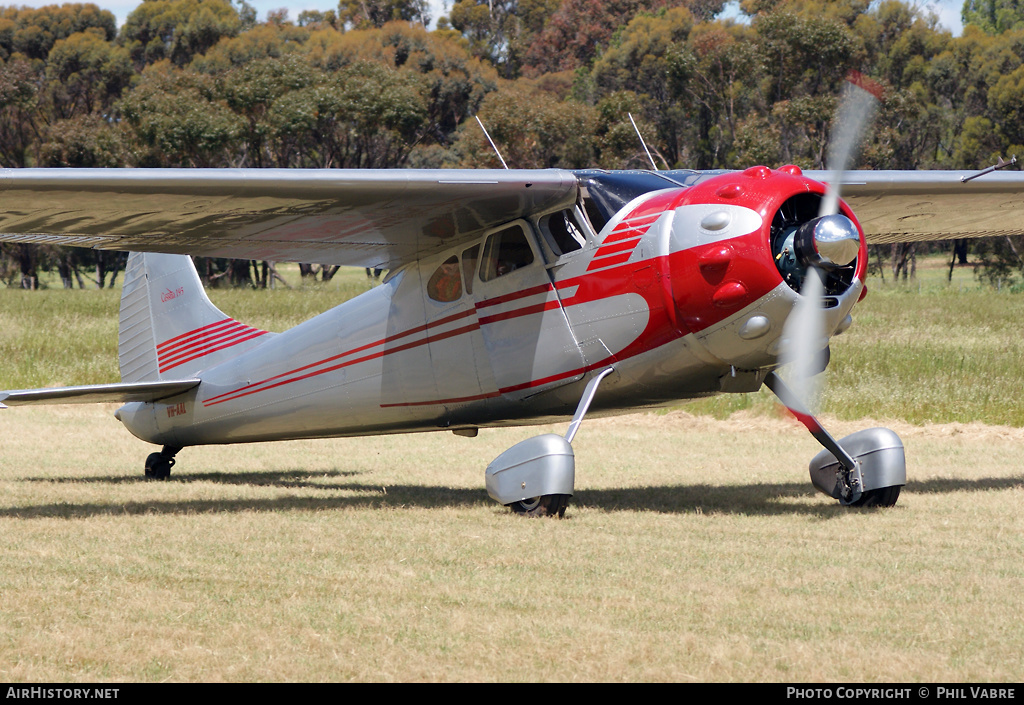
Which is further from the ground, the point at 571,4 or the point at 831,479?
the point at 571,4

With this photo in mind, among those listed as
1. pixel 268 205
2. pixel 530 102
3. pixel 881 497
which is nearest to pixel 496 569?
pixel 268 205

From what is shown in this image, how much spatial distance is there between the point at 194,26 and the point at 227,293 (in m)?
40.7

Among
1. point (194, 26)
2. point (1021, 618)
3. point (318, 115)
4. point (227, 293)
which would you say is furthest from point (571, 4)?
point (1021, 618)

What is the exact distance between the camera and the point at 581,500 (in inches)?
382

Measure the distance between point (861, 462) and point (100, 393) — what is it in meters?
6.77

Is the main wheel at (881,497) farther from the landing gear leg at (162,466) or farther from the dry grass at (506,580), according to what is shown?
the landing gear leg at (162,466)

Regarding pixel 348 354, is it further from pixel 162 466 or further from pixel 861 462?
pixel 861 462

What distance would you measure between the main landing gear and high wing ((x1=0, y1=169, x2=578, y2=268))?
1.71m

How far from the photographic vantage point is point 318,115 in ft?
177

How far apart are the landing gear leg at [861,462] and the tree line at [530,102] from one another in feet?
117

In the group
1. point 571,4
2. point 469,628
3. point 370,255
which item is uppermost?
point 571,4

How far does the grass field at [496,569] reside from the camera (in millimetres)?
4578

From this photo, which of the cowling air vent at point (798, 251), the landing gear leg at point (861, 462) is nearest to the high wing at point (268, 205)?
the cowling air vent at point (798, 251)
